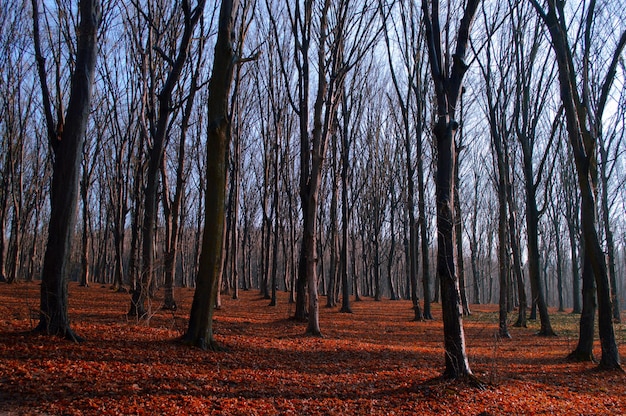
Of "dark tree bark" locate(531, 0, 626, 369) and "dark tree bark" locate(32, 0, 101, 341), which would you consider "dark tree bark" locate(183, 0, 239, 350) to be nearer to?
"dark tree bark" locate(32, 0, 101, 341)

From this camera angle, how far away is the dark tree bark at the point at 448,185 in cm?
569

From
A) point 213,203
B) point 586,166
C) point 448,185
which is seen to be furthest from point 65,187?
point 586,166

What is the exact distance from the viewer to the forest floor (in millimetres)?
4250

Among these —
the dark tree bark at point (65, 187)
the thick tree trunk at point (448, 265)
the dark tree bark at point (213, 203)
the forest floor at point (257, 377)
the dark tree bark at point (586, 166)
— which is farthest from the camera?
the dark tree bark at point (586, 166)

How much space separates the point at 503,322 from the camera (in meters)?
11.8

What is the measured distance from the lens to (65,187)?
19.9 ft

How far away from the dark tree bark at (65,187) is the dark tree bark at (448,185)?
204 inches

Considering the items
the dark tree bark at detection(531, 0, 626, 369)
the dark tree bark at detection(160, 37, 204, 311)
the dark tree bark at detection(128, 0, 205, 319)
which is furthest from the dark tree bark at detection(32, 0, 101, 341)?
the dark tree bark at detection(531, 0, 626, 369)

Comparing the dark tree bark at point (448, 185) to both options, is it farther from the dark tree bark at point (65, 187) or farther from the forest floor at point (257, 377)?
the dark tree bark at point (65, 187)

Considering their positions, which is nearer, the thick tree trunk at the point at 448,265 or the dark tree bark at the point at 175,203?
the thick tree trunk at the point at 448,265

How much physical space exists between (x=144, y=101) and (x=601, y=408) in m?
11.5

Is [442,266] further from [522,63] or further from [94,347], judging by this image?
[522,63]

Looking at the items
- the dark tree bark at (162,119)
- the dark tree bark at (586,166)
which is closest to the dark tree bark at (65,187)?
the dark tree bark at (162,119)

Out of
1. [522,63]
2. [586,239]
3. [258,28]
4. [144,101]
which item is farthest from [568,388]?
[258,28]
